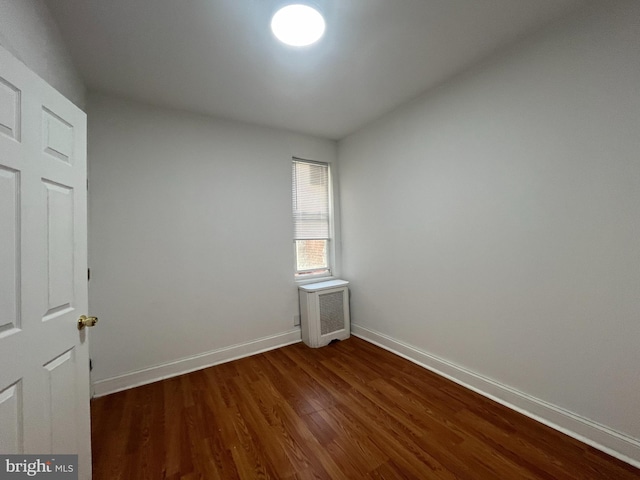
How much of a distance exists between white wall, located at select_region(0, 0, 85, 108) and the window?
7.16 ft

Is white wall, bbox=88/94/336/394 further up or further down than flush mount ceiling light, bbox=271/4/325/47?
further down

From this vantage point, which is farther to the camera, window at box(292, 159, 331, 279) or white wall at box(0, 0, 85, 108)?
window at box(292, 159, 331, 279)

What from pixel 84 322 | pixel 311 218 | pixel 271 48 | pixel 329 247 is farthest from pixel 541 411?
pixel 271 48

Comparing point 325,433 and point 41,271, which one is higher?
point 41,271

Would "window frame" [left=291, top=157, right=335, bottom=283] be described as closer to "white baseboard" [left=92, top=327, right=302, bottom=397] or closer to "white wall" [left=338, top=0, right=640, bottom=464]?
"white baseboard" [left=92, top=327, right=302, bottom=397]

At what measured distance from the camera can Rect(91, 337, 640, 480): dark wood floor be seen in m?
1.41

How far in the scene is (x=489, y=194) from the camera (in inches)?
78.6

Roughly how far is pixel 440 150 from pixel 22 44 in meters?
2.80

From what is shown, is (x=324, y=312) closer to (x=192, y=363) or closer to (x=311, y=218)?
(x=311, y=218)

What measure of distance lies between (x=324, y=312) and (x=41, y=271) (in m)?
2.52

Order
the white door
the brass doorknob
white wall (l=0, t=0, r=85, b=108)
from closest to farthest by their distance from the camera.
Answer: the white door, white wall (l=0, t=0, r=85, b=108), the brass doorknob

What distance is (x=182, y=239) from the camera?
8.43 ft

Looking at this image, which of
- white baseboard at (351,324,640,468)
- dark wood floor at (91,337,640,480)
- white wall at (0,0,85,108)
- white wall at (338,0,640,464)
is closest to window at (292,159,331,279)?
white wall at (338,0,640,464)

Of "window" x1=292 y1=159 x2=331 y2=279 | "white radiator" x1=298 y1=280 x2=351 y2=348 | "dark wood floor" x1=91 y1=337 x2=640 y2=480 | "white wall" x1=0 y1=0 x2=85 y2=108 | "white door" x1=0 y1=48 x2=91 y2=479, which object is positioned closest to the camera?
"white door" x1=0 y1=48 x2=91 y2=479
